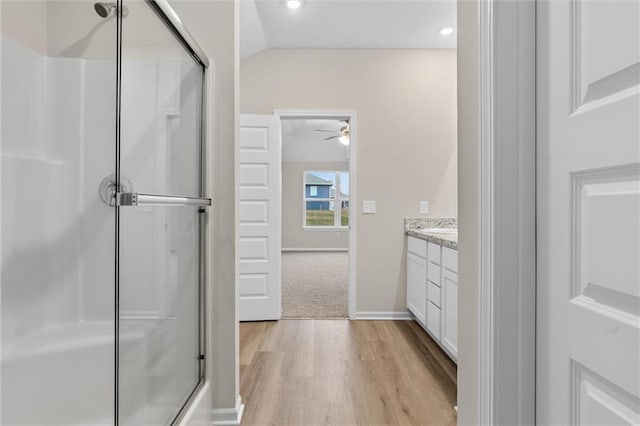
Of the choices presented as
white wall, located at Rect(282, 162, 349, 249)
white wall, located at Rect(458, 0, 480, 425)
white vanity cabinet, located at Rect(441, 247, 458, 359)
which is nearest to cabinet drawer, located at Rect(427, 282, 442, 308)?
white vanity cabinet, located at Rect(441, 247, 458, 359)

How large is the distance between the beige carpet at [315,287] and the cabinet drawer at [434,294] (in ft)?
3.36

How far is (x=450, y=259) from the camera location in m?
2.29

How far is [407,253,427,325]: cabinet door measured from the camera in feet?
9.32

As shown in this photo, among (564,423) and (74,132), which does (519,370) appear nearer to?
(564,423)

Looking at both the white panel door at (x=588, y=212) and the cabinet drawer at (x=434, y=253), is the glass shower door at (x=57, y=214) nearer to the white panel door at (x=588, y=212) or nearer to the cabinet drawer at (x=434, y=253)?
the white panel door at (x=588, y=212)

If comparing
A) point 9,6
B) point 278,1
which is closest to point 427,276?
point 278,1

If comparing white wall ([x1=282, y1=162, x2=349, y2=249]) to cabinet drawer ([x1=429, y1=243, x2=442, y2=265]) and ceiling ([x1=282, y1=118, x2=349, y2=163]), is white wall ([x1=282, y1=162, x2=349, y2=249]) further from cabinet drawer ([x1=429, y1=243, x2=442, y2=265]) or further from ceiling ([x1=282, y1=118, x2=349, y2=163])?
cabinet drawer ([x1=429, y1=243, x2=442, y2=265])

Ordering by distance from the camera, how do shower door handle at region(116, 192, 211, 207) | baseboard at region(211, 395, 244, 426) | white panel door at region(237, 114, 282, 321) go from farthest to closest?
white panel door at region(237, 114, 282, 321) → baseboard at region(211, 395, 244, 426) → shower door handle at region(116, 192, 211, 207)

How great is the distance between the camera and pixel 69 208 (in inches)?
52.6

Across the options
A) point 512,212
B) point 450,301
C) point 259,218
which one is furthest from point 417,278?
point 512,212

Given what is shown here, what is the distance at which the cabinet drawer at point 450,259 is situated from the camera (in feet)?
7.20

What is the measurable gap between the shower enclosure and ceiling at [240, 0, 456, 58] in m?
1.74

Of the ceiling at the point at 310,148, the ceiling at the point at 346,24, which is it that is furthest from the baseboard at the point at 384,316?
the ceiling at the point at 310,148

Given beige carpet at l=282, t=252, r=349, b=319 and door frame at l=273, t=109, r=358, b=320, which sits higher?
door frame at l=273, t=109, r=358, b=320
